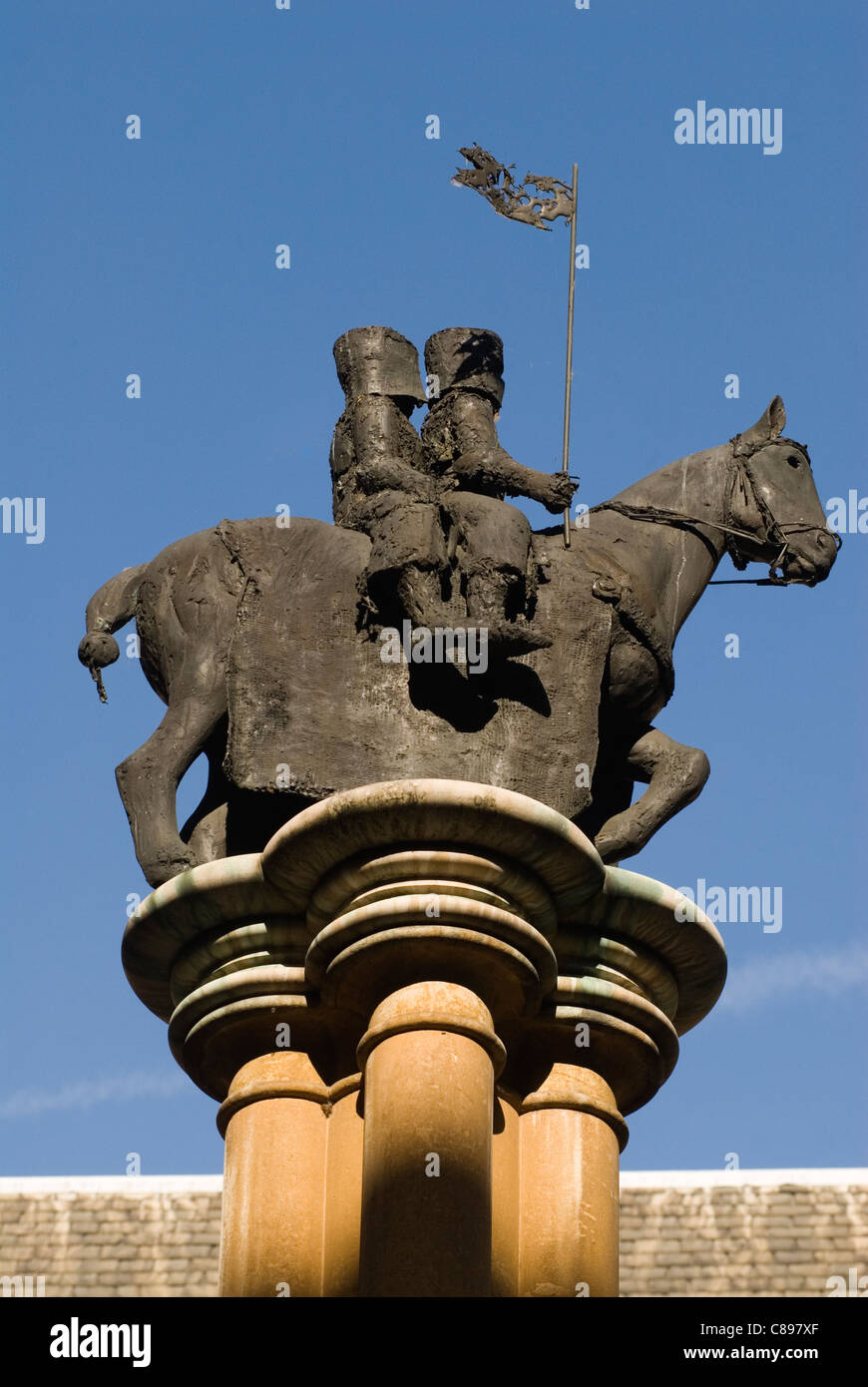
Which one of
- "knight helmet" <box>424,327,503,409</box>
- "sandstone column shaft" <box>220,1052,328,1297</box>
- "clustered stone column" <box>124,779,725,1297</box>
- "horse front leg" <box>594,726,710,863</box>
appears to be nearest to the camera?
"clustered stone column" <box>124,779,725,1297</box>

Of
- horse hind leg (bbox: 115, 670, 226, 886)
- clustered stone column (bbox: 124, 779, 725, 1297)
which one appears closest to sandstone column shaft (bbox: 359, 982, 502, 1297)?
clustered stone column (bbox: 124, 779, 725, 1297)

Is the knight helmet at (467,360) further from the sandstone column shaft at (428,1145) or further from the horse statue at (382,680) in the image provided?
the sandstone column shaft at (428,1145)

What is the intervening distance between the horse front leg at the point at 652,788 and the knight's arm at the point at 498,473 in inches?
39.4

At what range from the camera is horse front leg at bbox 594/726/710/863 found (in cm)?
1027

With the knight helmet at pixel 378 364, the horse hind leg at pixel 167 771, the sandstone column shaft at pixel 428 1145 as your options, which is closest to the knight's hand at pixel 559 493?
the knight helmet at pixel 378 364

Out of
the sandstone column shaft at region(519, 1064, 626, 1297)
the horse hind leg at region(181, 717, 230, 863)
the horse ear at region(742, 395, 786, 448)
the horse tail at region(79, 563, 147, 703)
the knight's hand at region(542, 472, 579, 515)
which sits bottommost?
the sandstone column shaft at region(519, 1064, 626, 1297)

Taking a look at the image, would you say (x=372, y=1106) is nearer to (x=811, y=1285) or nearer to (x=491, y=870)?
(x=491, y=870)

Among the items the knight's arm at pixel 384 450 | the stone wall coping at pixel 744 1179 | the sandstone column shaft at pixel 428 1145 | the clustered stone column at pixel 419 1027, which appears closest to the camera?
the sandstone column shaft at pixel 428 1145

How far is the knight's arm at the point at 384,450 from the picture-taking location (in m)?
10.5

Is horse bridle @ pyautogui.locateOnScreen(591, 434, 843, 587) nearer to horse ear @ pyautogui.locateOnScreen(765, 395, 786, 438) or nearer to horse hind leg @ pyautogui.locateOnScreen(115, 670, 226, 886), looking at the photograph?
horse ear @ pyautogui.locateOnScreen(765, 395, 786, 438)

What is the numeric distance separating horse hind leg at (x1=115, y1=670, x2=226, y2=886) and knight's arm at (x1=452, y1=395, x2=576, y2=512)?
1274 mm
